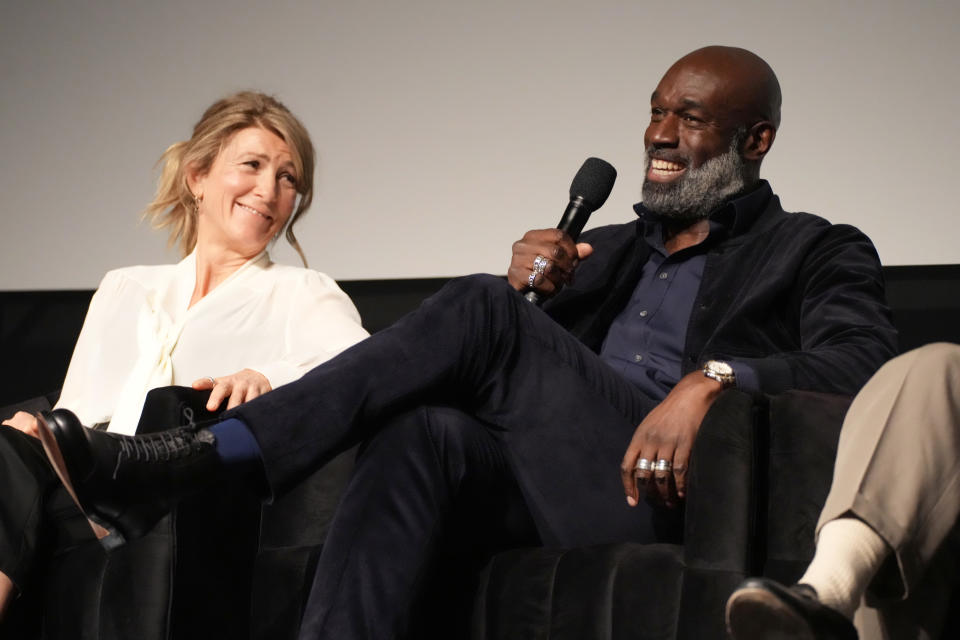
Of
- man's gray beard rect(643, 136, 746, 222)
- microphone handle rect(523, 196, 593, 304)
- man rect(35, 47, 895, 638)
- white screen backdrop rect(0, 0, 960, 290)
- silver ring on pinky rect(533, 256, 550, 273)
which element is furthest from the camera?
white screen backdrop rect(0, 0, 960, 290)

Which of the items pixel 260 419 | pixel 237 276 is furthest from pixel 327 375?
pixel 237 276

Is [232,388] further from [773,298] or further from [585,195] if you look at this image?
[773,298]

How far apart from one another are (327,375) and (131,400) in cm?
95

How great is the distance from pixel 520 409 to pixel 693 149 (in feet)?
2.72

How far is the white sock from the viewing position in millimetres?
1194

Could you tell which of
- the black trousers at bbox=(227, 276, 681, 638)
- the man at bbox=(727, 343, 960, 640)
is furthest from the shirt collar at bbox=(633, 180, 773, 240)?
the man at bbox=(727, 343, 960, 640)

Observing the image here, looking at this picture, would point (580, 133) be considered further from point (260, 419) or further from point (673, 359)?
point (260, 419)

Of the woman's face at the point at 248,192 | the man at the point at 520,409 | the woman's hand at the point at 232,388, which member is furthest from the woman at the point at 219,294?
the man at the point at 520,409

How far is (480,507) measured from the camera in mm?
1701

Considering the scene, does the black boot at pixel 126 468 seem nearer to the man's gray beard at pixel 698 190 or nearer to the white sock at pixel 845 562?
the white sock at pixel 845 562

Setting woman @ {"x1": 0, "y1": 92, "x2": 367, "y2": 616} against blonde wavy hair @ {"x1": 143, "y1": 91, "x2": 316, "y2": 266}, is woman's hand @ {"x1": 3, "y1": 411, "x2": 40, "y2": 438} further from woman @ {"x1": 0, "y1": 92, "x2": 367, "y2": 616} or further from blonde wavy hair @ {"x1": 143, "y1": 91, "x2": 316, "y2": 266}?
blonde wavy hair @ {"x1": 143, "y1": 91, "x2": 316, "y2": 266}

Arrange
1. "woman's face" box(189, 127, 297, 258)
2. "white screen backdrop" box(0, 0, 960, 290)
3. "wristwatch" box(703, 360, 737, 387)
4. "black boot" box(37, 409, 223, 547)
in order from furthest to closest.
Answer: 1. "white screen backdrop" box(0, 0, 960, 290)
2. "woman's face" box(189, 127, 297, 258)
3. "wristwatch" box(703, 360, 737, 387)
4. "black boot" box(37, 409, 223, 547)

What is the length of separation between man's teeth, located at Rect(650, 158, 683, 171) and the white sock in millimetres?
1163

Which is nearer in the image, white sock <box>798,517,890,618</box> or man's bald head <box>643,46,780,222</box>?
white sock <box>798,517,890,618</box>
